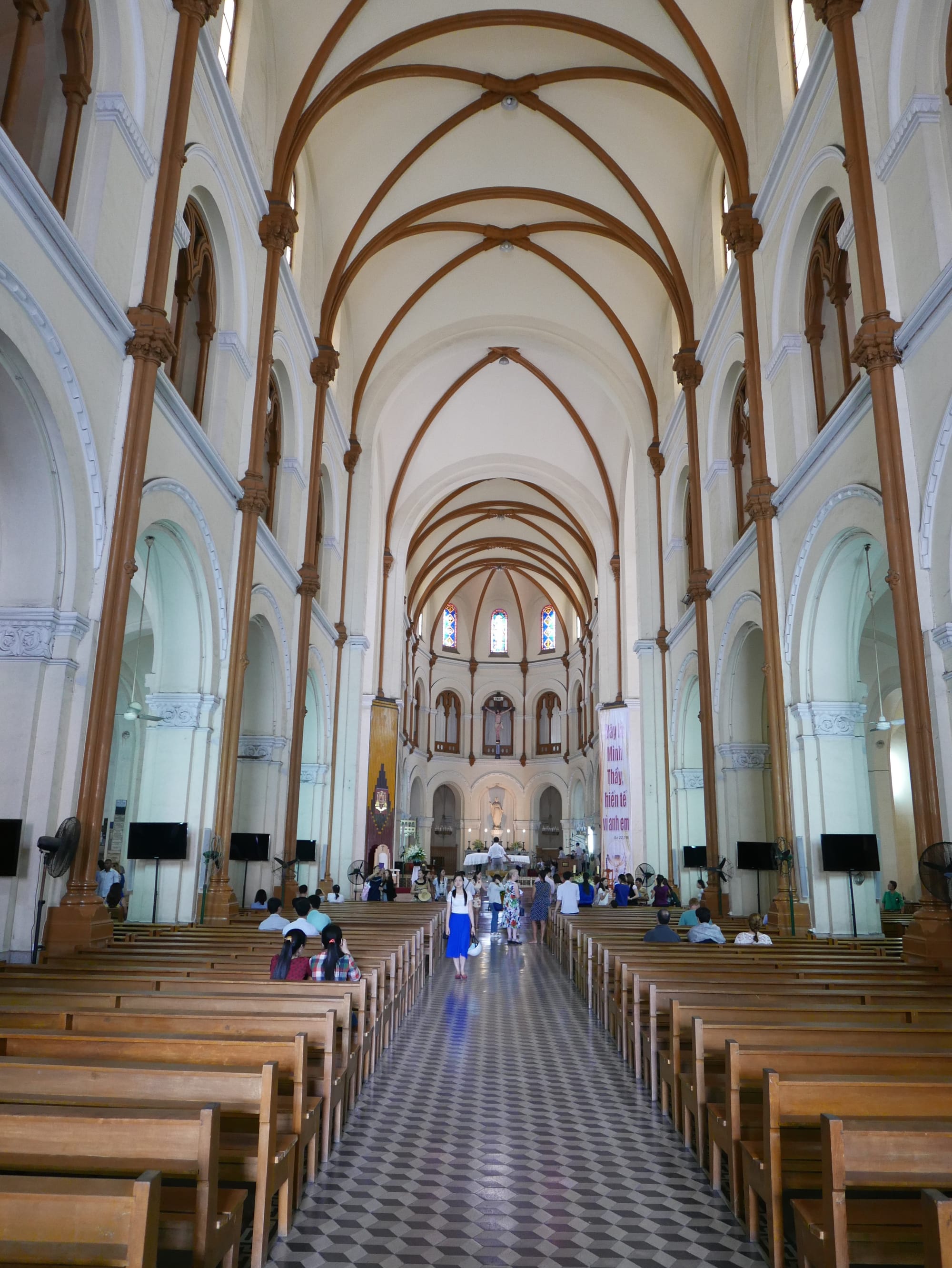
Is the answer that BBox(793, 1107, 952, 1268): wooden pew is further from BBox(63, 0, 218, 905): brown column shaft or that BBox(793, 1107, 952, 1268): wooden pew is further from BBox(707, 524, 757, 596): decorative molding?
BBox(707, 524, 757, 596): decorative molding

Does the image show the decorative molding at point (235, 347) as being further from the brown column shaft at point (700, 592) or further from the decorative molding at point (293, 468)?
the brown column shaft at point (700, 592)

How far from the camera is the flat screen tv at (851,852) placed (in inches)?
413

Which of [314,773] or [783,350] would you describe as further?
[314,773]

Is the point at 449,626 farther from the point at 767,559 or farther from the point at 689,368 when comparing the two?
the point at 767,559

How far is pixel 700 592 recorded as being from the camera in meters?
16.6

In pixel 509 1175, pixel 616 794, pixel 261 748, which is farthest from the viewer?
pixel 616 794

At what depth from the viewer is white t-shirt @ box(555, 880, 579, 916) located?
15.9 metres

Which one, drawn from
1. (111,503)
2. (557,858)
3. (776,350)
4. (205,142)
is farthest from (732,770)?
(557,858)

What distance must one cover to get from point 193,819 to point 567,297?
1603cm

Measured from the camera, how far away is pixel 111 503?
845 centimetres

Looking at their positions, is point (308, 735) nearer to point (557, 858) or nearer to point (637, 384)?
point (637, 384)

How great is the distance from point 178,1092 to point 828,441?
32.2ft

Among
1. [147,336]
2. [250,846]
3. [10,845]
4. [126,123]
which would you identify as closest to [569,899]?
[250,846]

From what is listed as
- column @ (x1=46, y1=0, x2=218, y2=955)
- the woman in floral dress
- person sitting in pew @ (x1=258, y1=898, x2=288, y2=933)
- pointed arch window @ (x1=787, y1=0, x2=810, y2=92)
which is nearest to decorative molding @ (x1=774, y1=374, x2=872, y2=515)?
pointed arch window @ (x1=787, y1=0, x2=810, y2=92)
